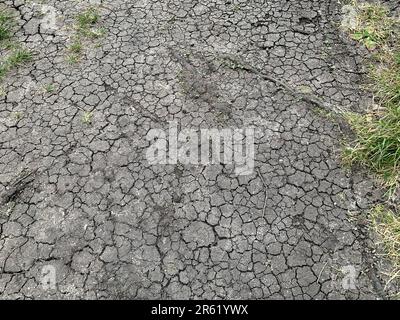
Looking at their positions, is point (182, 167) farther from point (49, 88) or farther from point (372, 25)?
point (372, 25)

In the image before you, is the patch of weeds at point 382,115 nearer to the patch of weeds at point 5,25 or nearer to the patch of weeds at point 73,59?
the patch of weeds at point 73,59

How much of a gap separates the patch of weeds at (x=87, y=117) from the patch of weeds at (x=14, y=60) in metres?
0.88

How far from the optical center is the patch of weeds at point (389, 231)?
274cm

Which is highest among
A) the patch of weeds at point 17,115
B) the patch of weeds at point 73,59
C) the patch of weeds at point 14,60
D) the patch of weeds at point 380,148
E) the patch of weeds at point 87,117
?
the patch of weeds at point 14,60

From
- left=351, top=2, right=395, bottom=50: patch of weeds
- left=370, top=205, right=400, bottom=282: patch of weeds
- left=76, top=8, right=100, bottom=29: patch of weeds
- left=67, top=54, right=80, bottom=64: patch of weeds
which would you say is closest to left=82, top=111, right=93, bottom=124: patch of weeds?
left=67, top=54, right=80, bottom=64: patch of weeds

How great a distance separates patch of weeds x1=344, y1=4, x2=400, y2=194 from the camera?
311cm

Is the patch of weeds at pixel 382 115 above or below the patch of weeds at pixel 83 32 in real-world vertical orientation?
below

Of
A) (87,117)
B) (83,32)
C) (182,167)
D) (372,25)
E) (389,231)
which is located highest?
(83,32)

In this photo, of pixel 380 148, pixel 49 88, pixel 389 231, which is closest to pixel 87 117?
pixel 49 88

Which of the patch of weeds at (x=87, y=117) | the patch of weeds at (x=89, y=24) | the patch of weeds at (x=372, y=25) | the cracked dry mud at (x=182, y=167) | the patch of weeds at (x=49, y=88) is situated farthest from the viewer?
the patch of weeds at (x=89, y=24)

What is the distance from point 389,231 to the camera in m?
2.85

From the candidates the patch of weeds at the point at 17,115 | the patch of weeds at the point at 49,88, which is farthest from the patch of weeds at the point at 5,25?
the patch of weeds at the point at 17,115

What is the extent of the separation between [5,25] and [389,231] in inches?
148

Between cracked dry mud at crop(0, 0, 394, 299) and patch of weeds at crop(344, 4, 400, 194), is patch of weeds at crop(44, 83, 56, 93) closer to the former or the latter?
cracked dry mud at crop(0, 0, 394, 299)
